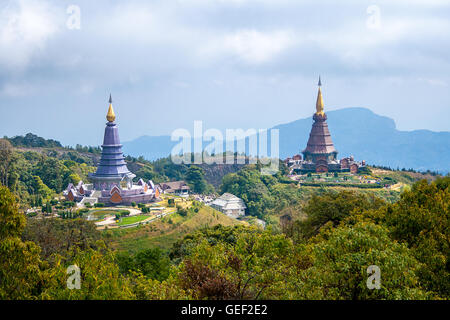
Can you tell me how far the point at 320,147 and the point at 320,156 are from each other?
125 cm

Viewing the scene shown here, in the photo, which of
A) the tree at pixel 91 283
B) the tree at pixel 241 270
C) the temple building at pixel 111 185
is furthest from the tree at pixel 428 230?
the temple building at pixel 111 185

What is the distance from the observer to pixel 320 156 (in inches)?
2403

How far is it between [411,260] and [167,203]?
111 feet

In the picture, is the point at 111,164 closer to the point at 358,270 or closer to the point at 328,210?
the point at 328,210

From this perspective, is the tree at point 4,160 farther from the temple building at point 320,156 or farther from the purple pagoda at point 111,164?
the temple building at point 320,156

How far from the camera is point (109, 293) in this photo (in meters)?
11.8

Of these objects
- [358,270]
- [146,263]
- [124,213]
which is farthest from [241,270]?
[124,213]

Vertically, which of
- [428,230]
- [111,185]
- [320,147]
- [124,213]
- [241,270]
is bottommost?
[124,213]

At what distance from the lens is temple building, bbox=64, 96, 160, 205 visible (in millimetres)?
42250

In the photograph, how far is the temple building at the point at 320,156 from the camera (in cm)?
6009

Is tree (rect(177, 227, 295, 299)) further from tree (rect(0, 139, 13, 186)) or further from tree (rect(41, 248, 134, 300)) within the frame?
tree (rect(0, 139, 13, 186))

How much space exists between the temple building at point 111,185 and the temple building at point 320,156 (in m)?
22.3
